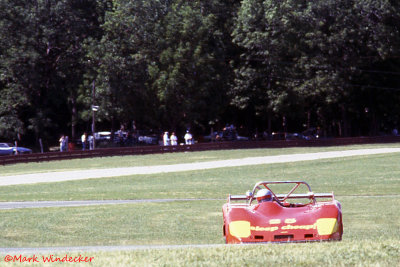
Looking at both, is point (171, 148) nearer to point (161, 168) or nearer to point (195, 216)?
point (161, 168)

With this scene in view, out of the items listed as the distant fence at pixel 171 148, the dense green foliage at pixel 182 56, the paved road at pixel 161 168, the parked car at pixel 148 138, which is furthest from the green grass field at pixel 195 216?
the parked car at pixel 148 138

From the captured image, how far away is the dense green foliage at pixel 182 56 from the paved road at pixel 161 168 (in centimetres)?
1714

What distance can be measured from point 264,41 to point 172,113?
1097 cm

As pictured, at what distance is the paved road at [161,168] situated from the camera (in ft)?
124

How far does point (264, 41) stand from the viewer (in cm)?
6800

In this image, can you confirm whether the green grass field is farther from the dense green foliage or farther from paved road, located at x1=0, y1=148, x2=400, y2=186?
the dense green foliage

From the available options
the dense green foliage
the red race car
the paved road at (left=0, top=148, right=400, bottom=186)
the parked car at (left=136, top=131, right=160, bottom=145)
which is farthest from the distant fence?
the red race car

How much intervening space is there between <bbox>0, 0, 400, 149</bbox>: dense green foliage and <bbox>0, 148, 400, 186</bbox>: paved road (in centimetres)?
1714

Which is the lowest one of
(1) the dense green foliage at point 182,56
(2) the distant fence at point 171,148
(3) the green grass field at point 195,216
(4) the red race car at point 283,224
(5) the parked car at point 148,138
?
(3) the green grass field at point 195,216

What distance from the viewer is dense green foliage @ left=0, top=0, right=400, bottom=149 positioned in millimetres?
66062

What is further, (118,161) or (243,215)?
(118,161)

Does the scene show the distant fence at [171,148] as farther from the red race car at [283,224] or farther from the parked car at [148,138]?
the red race car at [283,224]

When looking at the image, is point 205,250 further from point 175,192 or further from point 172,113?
point 172,113

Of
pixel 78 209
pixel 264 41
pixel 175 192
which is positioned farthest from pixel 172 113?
pixel 78 209
